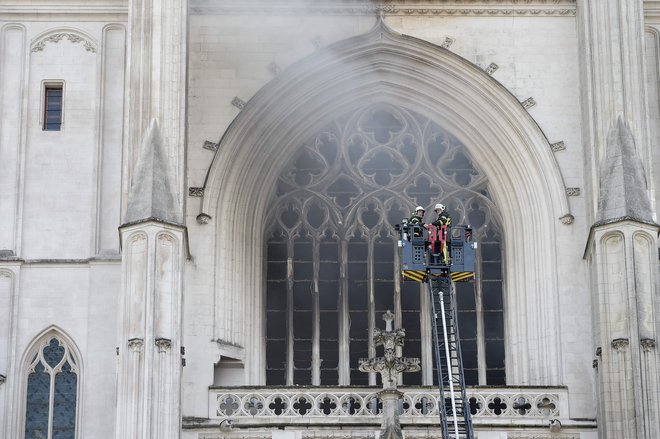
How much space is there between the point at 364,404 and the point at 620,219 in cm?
479

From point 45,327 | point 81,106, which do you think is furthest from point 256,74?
point 45,327

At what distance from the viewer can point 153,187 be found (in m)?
33.8

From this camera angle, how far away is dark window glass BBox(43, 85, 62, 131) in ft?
121

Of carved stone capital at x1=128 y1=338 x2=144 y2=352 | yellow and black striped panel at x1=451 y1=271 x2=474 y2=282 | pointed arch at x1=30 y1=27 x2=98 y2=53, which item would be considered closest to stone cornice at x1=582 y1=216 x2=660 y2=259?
yellow and black striped panel at x1=451 y1=271 x2=474 y2=282

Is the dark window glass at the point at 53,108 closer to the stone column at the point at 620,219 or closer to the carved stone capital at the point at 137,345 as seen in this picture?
the carved stone capital at the point at 137,345

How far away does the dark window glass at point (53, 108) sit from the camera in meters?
36.8

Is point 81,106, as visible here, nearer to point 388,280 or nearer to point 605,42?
point 388,280

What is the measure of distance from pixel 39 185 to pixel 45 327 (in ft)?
7.91

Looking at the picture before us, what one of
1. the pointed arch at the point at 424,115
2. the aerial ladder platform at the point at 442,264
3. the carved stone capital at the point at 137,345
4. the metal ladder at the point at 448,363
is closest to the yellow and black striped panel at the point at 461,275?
the aerial ladder platform at the point at 442,264

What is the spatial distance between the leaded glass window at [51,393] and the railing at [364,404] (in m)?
2.33

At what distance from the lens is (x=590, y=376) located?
3500 centimetres

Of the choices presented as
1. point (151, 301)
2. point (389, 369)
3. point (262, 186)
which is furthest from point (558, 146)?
point (151, 301)

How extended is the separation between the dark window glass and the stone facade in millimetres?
152

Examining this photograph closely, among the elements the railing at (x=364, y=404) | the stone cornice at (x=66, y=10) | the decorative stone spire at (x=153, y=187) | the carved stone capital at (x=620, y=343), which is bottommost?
the railing at (x=364, y=404)
